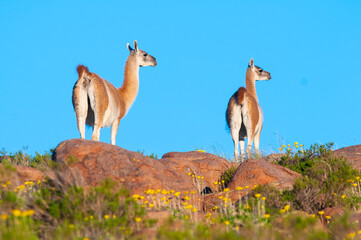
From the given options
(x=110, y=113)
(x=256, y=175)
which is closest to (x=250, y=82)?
(x=110, y=113)

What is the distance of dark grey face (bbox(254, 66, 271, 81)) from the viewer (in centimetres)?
1840

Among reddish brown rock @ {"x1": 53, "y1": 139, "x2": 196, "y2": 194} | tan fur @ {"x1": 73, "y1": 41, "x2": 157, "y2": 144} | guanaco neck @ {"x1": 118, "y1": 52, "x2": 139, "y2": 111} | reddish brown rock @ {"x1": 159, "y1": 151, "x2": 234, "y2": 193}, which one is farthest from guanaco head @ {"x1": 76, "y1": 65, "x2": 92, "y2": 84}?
reddish brown rock @ {"x1": 53, "y1": 139, "x2": 196, "y2": 194}

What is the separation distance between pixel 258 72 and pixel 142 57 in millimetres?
4818

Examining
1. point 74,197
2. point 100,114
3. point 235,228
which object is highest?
point 100,114

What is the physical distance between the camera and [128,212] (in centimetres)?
531

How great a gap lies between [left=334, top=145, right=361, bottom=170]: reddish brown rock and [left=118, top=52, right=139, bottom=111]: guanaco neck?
20.5 feet

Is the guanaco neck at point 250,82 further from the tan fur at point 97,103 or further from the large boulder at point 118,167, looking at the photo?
the large boulder at point 118,167

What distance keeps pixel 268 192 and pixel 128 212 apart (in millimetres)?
2247

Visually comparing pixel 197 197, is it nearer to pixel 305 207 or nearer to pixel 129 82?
pixel 305 207

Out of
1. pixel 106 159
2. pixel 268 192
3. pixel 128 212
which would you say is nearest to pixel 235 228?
pixel 128 212

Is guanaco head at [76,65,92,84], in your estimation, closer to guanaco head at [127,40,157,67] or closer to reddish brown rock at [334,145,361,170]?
guanaco head at [127,40,157,67]

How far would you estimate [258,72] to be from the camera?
60.5 feet

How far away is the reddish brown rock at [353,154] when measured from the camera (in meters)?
10.2

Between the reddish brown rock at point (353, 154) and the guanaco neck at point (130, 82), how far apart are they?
6.24m
